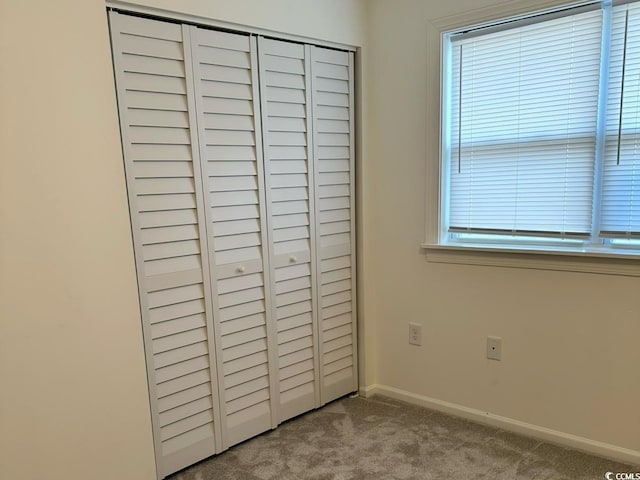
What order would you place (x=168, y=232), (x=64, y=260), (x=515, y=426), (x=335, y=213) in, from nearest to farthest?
(x=64, y=260) < (x=168, y=232) < (x=515, y=426) < (x=335, y=213)

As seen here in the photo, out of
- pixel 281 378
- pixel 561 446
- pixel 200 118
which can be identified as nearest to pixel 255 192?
pixel 200 118

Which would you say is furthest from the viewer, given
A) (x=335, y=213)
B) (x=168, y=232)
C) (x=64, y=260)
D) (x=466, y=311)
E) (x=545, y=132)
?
(x=335, y=213)

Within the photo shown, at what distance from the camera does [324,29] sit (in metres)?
2.42

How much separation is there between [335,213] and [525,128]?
40.6 inches

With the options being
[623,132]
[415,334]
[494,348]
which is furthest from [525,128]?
[415,334]

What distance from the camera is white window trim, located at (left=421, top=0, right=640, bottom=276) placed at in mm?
2055

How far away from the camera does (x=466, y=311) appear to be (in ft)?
8.18

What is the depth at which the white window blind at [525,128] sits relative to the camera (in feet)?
6.87

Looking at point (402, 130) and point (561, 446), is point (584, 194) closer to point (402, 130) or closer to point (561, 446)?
point (402, 130)

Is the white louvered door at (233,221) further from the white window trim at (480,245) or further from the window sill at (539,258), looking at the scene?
the window sill at (539,258)

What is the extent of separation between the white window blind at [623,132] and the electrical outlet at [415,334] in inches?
40.9

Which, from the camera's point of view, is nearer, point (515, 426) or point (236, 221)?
point (236, 221)

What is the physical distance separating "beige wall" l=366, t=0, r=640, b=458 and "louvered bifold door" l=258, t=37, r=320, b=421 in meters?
0.44

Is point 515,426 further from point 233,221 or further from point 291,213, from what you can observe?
point 233,221
